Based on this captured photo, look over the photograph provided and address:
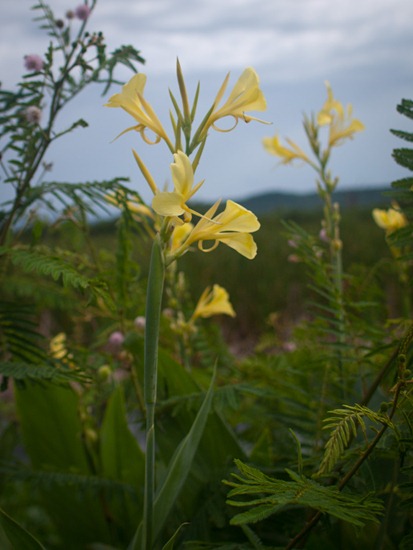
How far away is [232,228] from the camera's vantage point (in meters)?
0.63

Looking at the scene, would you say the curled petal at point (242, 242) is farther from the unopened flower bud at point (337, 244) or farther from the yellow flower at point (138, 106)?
the unopened flower bud at point (337, 244)

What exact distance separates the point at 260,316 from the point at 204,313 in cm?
327

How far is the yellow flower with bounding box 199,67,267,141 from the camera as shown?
660 mm

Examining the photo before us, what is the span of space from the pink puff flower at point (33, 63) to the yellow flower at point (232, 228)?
0.41m

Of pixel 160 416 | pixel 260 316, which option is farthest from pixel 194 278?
pixel 160 416

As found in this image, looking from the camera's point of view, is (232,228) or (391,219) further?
(391,219)

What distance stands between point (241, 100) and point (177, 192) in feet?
0.59

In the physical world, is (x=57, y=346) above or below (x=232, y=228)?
below

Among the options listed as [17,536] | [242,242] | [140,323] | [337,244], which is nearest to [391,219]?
[337,244]

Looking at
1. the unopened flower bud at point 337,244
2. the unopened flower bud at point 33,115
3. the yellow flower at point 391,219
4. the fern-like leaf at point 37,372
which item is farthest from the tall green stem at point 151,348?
the yellow flower at point 391,219

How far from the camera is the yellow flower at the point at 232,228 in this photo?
0.62m

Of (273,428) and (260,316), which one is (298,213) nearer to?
(260,316)

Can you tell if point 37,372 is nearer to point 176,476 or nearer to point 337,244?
point 176,476

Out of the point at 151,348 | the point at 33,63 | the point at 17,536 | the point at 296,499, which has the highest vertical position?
the point at 33,63
